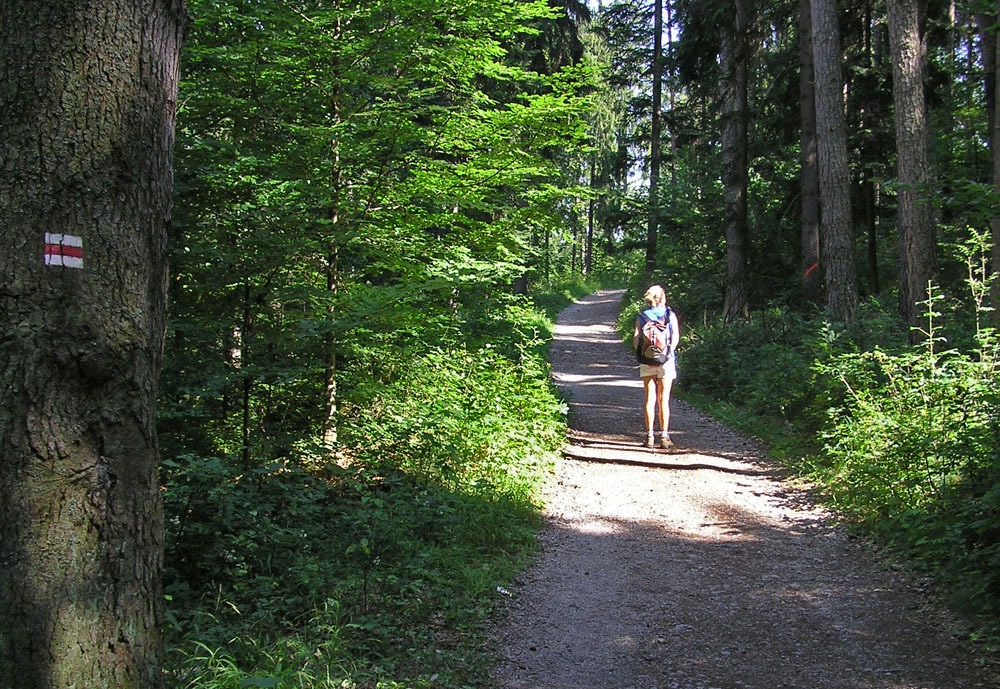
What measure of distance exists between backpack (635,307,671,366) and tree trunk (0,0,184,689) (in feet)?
24.9

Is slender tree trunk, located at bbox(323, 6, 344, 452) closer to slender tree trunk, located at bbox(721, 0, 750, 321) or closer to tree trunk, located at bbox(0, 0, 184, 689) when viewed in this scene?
tree trunk, located at bbox(0, 0, 184, 689)

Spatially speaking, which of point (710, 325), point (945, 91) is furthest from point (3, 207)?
point (945, 91)

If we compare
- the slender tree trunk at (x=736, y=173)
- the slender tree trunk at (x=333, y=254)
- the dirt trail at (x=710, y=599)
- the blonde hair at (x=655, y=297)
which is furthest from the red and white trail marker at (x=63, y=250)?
the slender tree trunk at (x=736, y=173)

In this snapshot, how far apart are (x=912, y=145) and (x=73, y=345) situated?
11110mm

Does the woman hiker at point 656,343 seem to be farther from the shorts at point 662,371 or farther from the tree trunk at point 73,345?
the tree trunk at point 73,345

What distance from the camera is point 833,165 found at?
12320 millimetres

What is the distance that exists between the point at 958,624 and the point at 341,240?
18.0 ft

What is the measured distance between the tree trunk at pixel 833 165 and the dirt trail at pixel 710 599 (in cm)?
456

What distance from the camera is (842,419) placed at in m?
8.70

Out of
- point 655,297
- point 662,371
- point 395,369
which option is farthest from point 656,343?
point 395,369

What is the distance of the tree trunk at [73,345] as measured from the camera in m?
2.51

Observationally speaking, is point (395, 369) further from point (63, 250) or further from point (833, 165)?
point (833, 165)

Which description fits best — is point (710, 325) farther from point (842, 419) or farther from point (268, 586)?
point (268, 586)

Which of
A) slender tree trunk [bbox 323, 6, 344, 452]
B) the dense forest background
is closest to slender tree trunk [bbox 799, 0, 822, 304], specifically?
the dense forest background
